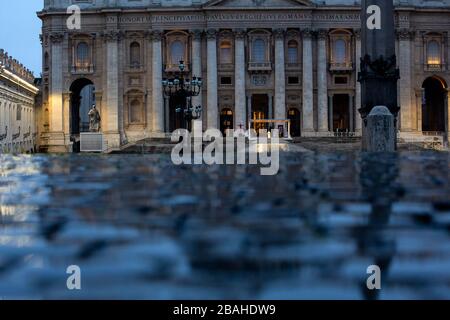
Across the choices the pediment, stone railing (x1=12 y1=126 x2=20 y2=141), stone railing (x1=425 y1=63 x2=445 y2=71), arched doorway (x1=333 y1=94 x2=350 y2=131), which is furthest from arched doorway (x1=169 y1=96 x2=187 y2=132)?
stone railing (x1=425 y1=63 x2=445 y2=71)

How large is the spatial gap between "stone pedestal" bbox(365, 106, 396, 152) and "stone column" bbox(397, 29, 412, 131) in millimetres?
46652

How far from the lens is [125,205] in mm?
4422

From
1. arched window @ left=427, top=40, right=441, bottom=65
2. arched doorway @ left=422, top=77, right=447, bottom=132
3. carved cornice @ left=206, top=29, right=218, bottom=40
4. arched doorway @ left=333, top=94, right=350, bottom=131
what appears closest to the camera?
carved cornice @ left=206, top=29, right=218, bottom=40

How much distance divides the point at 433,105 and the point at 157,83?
29.2 meters

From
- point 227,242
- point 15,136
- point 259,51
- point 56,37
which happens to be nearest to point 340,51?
point 259,51

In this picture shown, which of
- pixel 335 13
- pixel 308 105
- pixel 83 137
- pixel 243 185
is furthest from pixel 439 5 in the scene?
pixel 243 185

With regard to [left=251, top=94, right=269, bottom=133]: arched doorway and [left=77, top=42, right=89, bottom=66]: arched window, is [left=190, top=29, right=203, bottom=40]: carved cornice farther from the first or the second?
[left=77, top=42, right=89, bottom=66]: arched window

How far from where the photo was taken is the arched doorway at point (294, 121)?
217ft

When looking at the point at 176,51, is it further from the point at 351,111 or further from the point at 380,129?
the point at 380,129

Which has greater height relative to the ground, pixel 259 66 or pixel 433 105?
pixel 259 66

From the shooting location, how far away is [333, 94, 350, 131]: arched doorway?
6756cm

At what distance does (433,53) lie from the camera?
66.5 meters

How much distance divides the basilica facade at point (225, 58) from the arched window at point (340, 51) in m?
0.11

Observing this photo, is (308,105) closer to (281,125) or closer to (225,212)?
(281,125)
